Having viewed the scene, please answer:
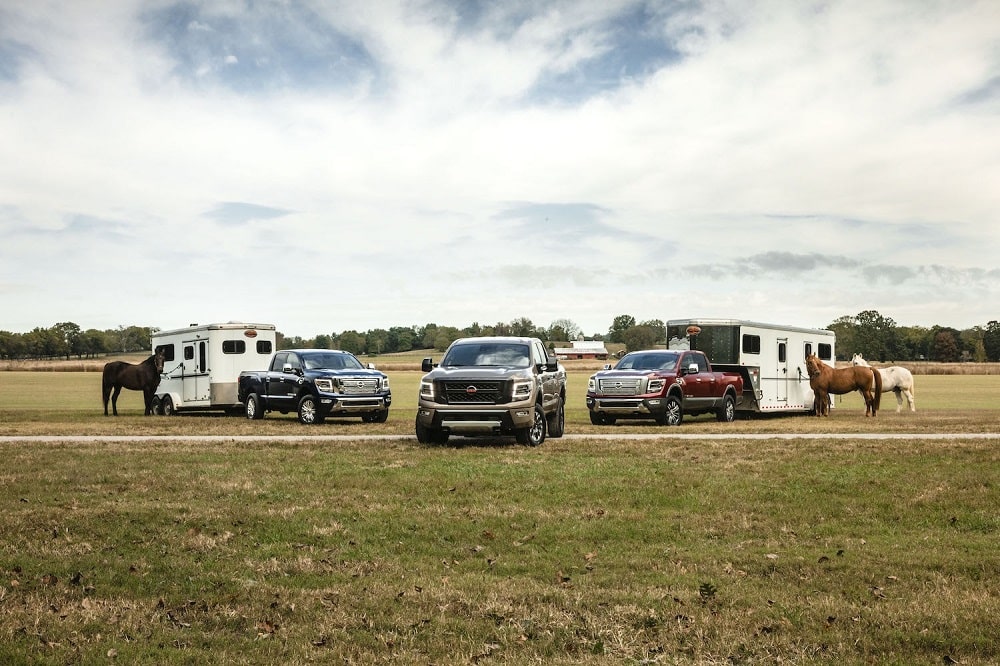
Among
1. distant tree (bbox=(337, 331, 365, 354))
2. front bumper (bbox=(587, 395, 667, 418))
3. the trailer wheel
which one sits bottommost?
the trailer wheel

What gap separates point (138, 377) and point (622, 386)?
54.2ft

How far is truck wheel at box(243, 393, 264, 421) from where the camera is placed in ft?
92.2

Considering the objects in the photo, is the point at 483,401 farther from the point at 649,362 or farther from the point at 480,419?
the point at 649,362

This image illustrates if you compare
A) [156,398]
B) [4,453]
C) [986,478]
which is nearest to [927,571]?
[986,478]

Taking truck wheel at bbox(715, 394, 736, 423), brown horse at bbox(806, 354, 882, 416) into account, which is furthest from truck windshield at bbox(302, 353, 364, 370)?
brown horse at bbox(806, 354, 882, 416)

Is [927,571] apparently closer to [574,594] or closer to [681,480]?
[574,594]

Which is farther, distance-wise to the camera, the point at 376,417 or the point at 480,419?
the point at 376,417

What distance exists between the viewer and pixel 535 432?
62.5ft

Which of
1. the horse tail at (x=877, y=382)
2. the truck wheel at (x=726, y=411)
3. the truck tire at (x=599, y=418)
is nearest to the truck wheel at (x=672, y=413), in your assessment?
the truck tire at (x=599, y=418)

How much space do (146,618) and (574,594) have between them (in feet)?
10.7

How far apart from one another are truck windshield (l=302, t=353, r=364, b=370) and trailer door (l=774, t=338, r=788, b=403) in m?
13.2

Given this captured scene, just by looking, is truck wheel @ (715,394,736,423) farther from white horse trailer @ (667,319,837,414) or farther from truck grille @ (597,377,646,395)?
truck grille @ (597,377,646,395)

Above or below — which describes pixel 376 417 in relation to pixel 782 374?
below

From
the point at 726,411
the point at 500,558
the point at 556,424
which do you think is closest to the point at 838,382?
the point at 726,411
